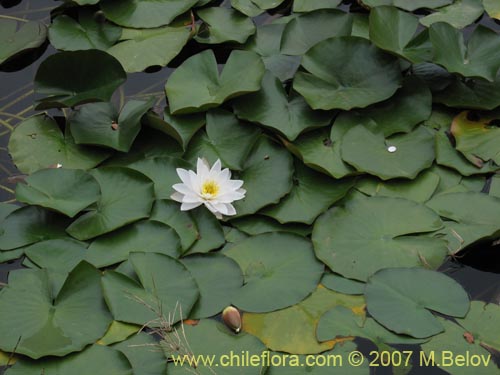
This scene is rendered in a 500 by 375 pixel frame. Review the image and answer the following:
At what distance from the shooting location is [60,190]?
8.13 ft

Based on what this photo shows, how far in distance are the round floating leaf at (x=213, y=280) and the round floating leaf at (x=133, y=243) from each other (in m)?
0.09

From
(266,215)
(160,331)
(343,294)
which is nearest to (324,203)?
(266,215)

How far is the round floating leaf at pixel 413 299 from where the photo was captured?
2166mm

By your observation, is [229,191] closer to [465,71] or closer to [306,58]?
[306,58]

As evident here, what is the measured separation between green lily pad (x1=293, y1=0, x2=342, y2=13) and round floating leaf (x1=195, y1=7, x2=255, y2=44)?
0.83ft

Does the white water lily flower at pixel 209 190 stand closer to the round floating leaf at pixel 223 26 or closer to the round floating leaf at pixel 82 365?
the round floating leaf at pixel 82 365

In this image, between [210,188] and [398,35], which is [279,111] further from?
[398,35]

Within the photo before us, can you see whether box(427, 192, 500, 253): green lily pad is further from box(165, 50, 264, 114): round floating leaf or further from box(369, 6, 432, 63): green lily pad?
box(165, 50, 264, 114): round floating leaf

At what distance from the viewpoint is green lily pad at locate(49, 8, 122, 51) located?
3.15 m

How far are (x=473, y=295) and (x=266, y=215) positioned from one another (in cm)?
73

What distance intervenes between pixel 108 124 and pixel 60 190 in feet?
1.27

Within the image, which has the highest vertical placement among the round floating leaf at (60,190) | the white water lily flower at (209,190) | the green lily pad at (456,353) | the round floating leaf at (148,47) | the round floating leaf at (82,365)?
the round floating leaf at (148,47)

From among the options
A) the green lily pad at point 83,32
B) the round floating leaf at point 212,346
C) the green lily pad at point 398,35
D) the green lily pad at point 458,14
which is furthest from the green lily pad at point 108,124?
the green lily pad at point 458,14

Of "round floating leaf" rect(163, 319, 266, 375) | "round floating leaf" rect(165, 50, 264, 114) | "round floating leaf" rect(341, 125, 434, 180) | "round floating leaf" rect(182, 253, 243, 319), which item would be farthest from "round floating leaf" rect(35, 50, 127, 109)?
"round floating leaf" rect(163, 319, 266, 375)
